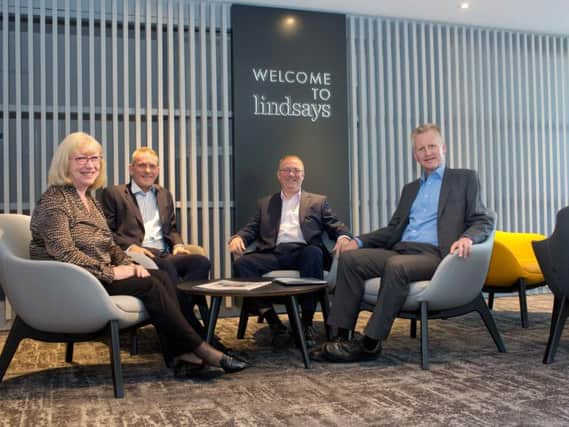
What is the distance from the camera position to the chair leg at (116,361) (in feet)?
8.63

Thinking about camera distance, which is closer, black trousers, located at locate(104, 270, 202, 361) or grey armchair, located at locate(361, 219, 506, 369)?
black trousers, located at locate(104, 270, 202, 361)

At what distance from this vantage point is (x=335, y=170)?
236 inches

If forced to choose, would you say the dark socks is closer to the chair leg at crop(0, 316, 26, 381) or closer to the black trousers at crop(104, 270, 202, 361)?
the black trousers at crop(104, 270, 202, 361)

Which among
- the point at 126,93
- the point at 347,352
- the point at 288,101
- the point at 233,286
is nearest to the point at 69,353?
the point at 233,286

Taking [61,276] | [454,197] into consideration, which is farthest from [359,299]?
[61,276]

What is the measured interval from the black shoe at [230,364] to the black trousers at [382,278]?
640 mm

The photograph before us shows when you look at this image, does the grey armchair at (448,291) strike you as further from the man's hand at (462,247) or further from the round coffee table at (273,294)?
the round coffee table at (273,294)

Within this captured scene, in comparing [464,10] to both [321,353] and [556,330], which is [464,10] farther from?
[321,353]

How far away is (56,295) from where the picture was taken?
268cm

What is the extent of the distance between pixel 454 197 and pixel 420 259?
1.65 feet

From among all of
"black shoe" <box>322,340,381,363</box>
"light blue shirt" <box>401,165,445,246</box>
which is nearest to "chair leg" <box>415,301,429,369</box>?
"black shoe" <box>322,340,381,363</box>

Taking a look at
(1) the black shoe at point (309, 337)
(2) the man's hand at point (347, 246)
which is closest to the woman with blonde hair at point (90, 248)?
(1) the black shoe at point (309, 337)

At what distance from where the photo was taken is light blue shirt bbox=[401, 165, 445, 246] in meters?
3.65

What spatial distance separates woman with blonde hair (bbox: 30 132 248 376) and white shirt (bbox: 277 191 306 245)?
1.76 metres
